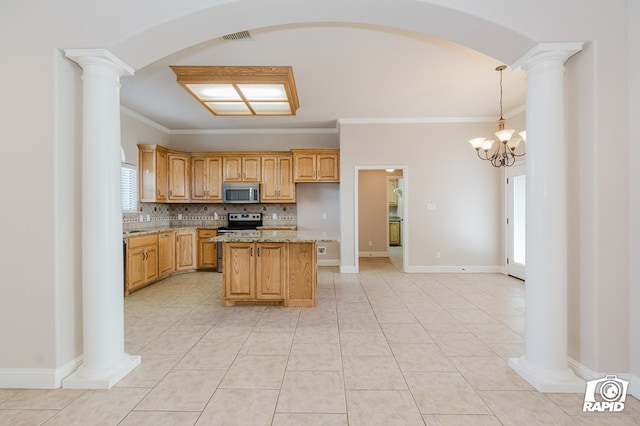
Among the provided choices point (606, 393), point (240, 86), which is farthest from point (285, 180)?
point (606, 393)

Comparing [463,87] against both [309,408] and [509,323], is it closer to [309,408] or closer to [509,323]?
[509,323]

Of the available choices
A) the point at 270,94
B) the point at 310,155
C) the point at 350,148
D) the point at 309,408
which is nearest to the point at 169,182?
the point at 310,155

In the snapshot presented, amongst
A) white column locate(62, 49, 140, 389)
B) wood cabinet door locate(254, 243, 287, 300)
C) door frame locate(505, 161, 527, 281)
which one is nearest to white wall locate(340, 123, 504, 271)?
door frame locate(505, 161, 527, 281)

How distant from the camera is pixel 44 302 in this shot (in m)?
2.13

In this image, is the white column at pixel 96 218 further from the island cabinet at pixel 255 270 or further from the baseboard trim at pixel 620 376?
the baseboard trim at pixel 620 376

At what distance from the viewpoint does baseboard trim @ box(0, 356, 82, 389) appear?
6.97 ft

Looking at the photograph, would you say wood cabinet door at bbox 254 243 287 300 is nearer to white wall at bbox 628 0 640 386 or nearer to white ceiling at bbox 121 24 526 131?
white ceiling at bbox 121 24 526 131

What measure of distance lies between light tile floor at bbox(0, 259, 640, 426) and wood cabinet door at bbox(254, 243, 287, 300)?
0.21 meters

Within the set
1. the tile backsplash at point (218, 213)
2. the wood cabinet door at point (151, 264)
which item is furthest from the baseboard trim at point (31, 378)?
the tile backsplash at point (218, 213)

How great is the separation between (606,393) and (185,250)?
6002 mm

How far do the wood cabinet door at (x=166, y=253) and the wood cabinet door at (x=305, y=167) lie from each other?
2664 millimetres

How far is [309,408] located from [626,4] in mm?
3502

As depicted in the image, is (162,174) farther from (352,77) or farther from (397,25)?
(397,25)

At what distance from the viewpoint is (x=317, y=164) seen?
20.2 ft
